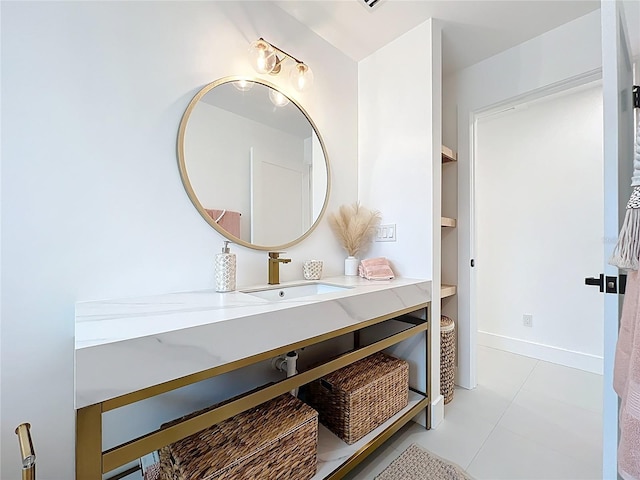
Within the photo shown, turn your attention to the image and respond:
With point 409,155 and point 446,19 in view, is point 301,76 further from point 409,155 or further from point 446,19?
point 446,19

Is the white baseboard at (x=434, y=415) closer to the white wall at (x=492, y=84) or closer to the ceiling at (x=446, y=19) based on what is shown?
the white wall at (x=492, y=84)

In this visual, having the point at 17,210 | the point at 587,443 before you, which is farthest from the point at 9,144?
the point at 587,443

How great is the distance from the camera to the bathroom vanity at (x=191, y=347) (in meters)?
0.61

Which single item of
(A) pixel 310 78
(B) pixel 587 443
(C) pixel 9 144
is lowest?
(B) pixel 587 443

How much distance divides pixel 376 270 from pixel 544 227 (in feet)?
6.48

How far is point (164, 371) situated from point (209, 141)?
1037 millimetres

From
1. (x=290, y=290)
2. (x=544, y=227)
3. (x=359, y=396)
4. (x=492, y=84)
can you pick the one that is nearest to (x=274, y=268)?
(x=290, y=290)

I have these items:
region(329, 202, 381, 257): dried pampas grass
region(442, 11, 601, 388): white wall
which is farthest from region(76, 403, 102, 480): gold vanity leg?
region(442, 11, 601, 388): white wall

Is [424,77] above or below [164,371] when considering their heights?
above

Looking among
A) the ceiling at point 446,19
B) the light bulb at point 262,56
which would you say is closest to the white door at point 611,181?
the ceiling at point 446,19

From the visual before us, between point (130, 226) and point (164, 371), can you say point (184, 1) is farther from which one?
point (164, 371)

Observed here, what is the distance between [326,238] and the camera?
185 centimetres

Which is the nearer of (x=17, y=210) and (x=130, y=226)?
(x=17, y=210)

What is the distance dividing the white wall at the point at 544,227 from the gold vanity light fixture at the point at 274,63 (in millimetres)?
2249
